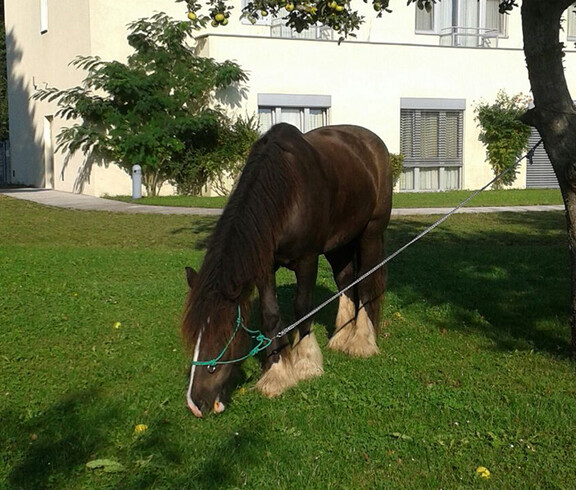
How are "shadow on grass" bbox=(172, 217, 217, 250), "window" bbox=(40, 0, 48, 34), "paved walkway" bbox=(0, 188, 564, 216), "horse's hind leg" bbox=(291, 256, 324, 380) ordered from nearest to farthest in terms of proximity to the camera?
"horse's hind leg" bbox=(291, 256, 324, 380) → "shadow on grass" bbox=(172, 217, 217, 250) → "paved walkway" bbox=(0, 188, 564, 216) → "window" bbox=(40, 0, 48, 34)

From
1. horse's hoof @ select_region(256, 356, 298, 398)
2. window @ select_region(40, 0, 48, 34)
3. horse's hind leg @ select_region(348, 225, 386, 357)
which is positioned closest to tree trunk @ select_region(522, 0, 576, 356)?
horse's hind leg @ select_region(348, 225, 386, 357)

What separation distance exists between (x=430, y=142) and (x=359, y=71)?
3078 mm

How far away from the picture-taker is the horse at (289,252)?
181 inches

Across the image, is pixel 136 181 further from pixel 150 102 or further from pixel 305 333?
pixel 305 333

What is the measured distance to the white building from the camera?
2198cm

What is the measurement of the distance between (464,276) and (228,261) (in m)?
5.65

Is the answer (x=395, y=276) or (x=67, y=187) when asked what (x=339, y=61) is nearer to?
(x=67, y=187)

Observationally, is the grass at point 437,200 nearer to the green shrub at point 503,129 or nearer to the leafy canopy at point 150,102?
the leafy canopy at point 150,102

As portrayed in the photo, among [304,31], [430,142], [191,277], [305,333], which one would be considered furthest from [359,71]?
[191,277]

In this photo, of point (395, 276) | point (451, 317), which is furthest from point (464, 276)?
point (451, 317)

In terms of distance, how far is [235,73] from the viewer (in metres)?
21.0

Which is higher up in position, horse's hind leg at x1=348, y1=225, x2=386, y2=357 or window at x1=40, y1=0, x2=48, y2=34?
window at x1=40, y1=0, x2=48, y2=34

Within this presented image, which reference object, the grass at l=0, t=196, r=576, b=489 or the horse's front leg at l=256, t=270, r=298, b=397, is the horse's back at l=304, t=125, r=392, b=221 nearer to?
the horse's front leg at l=256, t=270, r=298, b=397

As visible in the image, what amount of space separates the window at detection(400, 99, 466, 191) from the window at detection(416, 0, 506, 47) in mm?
2684
